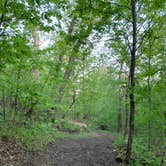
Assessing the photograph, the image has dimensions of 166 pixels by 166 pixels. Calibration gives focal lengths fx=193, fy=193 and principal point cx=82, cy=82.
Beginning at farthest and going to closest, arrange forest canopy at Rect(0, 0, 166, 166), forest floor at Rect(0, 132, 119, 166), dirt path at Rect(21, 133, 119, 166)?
dirt path at Rect(21, 133, 119, 166), forest floor at Rect(0, 132, 119, 166), forest canopy at Rect(0, 0, 166, 166)

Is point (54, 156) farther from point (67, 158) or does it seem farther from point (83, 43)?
point (83, 43)

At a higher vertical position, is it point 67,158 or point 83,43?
point 83,43

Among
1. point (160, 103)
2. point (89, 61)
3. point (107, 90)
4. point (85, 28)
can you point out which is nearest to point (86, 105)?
point (107, 90)

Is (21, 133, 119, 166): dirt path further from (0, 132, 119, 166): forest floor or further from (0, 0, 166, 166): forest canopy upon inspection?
(0, 0, 166, 166): forest canopy

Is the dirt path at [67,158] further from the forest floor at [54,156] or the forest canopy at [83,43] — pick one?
the forest canopy at [83,43]

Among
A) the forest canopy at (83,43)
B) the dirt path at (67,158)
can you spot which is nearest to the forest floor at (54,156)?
the dirt path at (67,158)

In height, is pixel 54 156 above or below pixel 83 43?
below

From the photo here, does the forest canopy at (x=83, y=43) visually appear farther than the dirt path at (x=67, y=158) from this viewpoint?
No

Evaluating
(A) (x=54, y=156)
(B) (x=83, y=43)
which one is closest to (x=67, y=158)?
(A) (x=54, y=156)

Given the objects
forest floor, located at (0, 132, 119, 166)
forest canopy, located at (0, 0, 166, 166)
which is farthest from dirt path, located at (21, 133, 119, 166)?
forest canopy, located at (0, 0, 166, 166)

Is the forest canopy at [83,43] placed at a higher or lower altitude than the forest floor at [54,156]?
higher

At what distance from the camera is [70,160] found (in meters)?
5.98

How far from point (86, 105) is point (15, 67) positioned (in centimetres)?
1463

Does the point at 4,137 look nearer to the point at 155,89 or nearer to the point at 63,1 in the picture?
the point at 63,1
